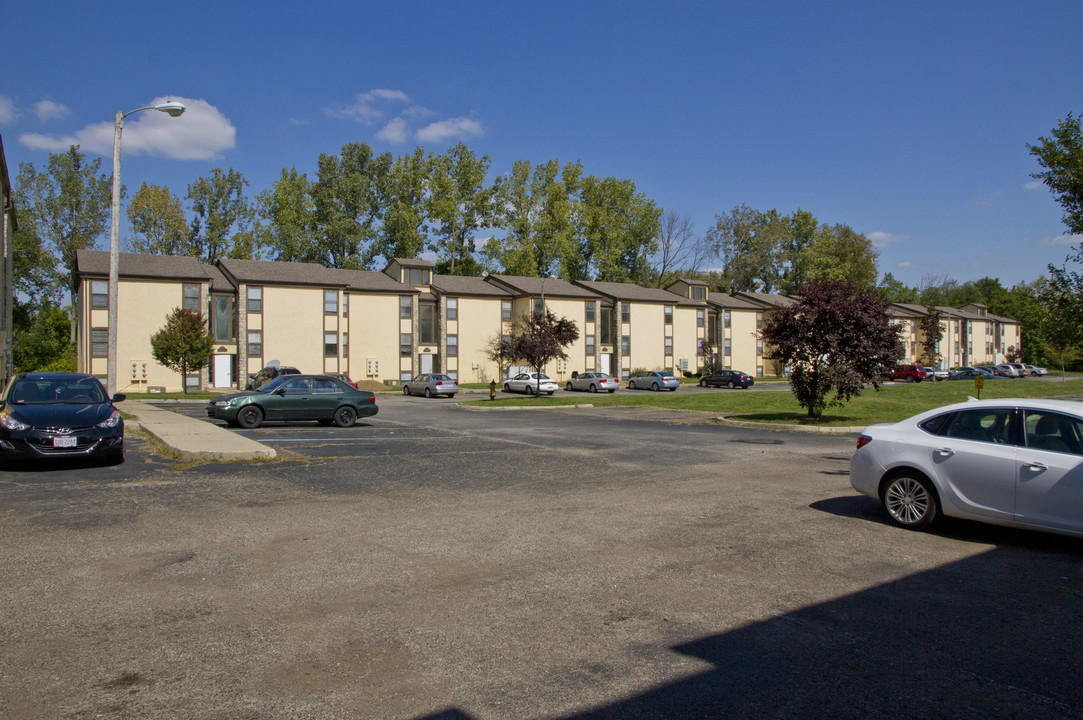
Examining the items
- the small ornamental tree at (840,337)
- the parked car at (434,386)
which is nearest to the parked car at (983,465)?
the small ornamental tree at (840,337)

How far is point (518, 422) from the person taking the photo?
2452 centimetres

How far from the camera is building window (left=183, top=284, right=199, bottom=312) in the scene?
4638 cm

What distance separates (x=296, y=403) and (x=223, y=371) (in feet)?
110

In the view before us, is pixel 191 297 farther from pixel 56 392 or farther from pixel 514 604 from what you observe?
pixel 514 604

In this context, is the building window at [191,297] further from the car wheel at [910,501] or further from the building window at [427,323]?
the car wheel at [910,501]

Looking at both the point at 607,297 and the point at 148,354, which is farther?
the point at 607,297

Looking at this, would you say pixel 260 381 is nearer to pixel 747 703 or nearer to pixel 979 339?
pixel 747 703

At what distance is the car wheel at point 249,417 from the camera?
64.1 ft

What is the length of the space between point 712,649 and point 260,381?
129 feet

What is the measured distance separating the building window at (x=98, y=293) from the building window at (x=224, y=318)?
266 inches

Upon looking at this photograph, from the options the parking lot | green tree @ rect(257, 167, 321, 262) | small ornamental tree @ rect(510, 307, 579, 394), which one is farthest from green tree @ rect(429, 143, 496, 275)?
the parking lot

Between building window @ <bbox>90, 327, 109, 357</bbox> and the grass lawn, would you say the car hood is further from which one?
building window @ <bbox>90, 327, 109, 357</bbox>

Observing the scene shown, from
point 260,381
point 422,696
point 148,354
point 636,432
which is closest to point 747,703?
point 422,696

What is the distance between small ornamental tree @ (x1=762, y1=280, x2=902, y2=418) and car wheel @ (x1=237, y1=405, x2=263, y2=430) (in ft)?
51.2
